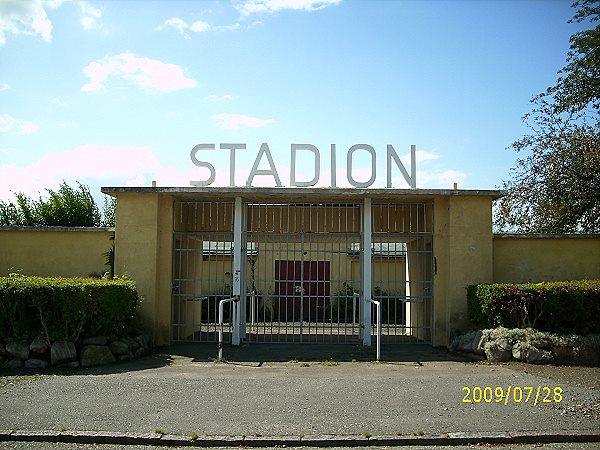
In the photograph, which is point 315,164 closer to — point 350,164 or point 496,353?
point 350,164

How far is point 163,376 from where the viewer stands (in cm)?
958

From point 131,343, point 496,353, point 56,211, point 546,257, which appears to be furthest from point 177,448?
point 56,211

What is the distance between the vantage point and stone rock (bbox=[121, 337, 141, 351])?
11.4 metres

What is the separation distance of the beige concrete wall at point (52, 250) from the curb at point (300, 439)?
7829 mm

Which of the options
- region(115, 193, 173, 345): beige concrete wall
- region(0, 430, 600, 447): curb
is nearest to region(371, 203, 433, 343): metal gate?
region(115, 193, 173, 345): beige concrete wall

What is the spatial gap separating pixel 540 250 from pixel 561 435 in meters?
7.92

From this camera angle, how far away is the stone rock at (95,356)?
10508mm

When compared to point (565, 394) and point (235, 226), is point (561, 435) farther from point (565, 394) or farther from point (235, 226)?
point (235, 226)

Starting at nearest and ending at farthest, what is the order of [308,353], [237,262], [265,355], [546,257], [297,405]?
[297,405], [265,355], [308,353], [237,262], [546,257]

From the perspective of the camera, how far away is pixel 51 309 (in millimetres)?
10477

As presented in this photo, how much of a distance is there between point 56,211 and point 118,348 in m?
19.0

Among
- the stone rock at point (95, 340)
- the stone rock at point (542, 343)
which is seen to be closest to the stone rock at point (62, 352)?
the stone rock at point (95, 340)

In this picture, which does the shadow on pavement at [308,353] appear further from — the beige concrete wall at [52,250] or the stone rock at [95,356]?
the beige concrete wall at [52,250]

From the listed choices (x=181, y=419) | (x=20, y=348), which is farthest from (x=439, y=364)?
(x=20, y=348)
